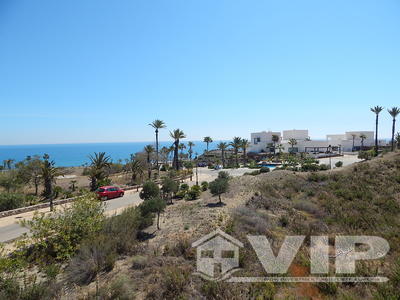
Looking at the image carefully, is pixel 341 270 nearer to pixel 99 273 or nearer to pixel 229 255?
pixel 229 255

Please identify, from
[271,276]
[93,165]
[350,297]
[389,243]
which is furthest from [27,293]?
[93,165]

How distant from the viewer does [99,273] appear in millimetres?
9016

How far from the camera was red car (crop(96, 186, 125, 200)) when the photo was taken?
81.5ft

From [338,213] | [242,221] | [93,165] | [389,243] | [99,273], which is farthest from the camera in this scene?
[93,165]

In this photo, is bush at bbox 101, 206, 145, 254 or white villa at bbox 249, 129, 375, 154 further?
white villa at bbox 249, 129, 375, 154

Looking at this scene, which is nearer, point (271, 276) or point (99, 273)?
point (271, 276)

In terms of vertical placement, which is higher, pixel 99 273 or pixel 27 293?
pixel 27 293

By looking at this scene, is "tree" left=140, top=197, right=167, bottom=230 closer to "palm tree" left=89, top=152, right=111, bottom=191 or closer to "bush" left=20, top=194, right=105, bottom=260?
"bush" left=20, top=194, right=105, bottom=260

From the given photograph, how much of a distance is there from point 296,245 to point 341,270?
246 cm

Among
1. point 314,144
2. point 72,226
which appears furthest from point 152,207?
point 314,144

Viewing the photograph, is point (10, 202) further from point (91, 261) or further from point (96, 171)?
point (91, 261)

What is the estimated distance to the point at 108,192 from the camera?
2550cm

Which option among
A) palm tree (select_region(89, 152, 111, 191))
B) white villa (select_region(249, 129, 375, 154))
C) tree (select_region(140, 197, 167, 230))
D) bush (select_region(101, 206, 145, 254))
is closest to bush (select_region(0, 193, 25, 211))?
palm tree (select_region(89, 152, 111, 191))

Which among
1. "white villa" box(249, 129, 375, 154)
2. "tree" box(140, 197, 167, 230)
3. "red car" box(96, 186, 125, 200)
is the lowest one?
"red car" box(96, 186, 125, 200)
